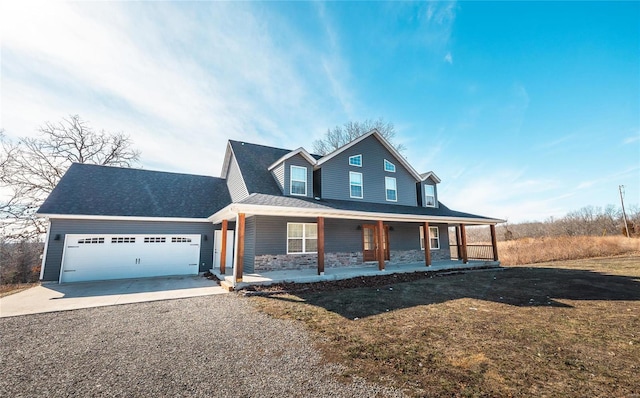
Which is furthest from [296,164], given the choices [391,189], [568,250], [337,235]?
[568,250]

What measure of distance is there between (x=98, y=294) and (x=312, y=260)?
308 inches

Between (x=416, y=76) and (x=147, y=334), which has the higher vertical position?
(x=416, y=76)

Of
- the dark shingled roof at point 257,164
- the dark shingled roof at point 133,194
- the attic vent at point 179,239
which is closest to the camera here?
the dark shingled roof at point 133,194

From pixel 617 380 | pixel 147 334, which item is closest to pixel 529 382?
pixel 617 380

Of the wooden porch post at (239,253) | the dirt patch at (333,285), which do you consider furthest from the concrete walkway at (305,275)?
the wooden porch post at (239,253)

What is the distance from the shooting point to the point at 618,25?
34.7ft

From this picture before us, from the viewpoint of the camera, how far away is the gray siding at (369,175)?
13.6 meters

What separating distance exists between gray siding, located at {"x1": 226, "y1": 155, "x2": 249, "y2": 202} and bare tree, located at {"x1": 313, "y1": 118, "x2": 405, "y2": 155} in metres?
12.4

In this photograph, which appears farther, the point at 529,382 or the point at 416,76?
the point at 416,76

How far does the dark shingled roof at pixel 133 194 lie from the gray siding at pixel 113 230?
442 mm

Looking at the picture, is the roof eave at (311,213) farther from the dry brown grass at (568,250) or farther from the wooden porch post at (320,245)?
the dry brown grass at (568,250)

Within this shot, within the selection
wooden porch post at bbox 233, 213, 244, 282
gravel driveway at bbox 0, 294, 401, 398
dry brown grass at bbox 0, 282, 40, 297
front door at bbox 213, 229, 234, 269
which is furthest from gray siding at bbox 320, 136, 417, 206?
dry brown grass at bbox 0, 282, 40, 297

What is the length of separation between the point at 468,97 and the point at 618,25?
18.8ft

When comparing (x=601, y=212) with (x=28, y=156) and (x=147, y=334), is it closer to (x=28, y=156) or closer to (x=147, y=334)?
(x=147, y=334)
